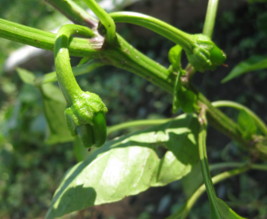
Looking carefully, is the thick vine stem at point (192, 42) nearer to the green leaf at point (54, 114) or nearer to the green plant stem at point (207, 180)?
the green plant stem at point (207, 180)

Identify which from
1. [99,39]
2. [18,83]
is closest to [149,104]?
[18,83]

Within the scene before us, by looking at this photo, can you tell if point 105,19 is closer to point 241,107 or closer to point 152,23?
point 152,23

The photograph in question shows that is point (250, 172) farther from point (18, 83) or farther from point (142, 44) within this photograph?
point (18, 83)

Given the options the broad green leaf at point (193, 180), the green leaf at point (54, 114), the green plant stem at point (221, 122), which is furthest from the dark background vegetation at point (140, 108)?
the green plant stem at point (221, 122)

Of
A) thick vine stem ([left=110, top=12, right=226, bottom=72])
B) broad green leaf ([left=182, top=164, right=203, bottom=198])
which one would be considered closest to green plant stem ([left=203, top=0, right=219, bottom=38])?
thick vine stem ([left=110, top=12, right=226, bottom=72])

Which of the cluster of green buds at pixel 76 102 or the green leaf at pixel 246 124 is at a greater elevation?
the cluster of green buds at pixel 76 102

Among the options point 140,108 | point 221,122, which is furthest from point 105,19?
point 140,108

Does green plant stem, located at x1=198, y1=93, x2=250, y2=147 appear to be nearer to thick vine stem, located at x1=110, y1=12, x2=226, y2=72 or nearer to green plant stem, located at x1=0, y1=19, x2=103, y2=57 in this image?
thick vine stem, located at x1=110, y1=12, x2=226, y2=72
